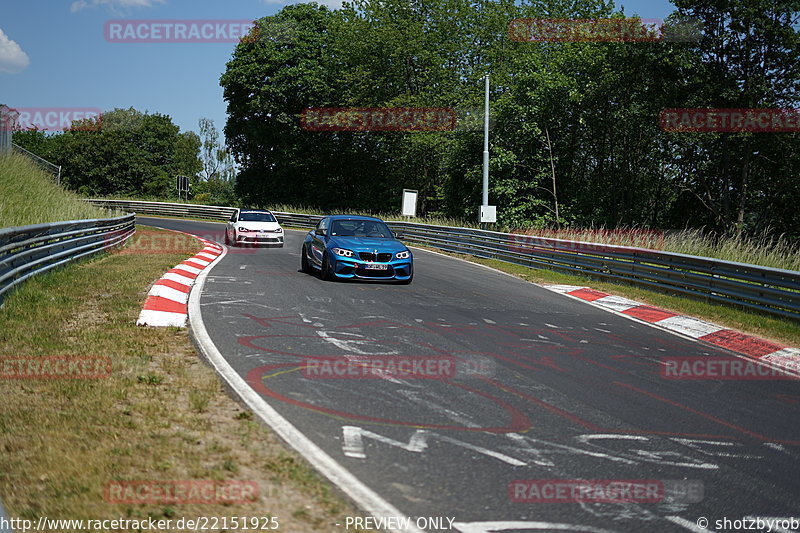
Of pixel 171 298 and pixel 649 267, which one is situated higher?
pixel 649 267

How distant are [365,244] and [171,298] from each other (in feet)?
16.4

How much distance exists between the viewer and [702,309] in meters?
13.4

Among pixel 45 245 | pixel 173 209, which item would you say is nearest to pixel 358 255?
pixel 45 245

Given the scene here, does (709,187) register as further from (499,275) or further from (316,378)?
(316,378)

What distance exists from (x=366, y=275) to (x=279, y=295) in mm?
2817

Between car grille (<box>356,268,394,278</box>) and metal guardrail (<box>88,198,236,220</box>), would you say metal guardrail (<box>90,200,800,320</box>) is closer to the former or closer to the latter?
car grille (<box>356,268,394,278</box>)

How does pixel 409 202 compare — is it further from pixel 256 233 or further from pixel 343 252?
pixel 343 252

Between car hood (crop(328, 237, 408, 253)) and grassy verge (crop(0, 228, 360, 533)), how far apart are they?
707 centimetres

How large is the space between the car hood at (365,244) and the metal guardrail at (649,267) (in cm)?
568

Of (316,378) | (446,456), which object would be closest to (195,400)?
(316,378)

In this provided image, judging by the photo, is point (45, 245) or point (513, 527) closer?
point (513, 527)

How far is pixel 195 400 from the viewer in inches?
222

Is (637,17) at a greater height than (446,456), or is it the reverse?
(637,17)

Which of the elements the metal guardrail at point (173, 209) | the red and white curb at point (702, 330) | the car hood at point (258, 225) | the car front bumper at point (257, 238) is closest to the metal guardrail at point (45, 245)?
the car front bumper at point (257, 238)
